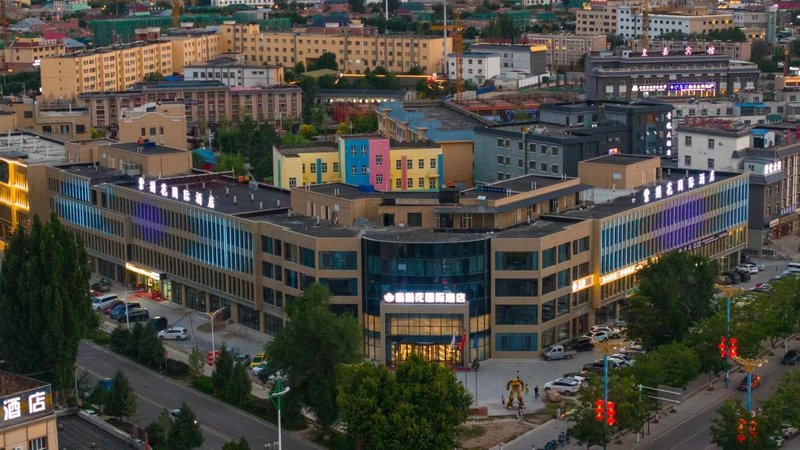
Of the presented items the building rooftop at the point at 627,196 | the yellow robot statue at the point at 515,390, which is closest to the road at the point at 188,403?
the yellow robot statue at the point at 515,390

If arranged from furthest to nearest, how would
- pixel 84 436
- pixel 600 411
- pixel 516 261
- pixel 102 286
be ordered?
1. pixel 102 286
2. pixel 516 261
3. pixel 84 436
4. pixel 600 411

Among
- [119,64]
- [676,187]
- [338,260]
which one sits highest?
[119,64]

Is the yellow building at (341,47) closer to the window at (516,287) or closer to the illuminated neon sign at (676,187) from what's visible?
the illuminated neon sign at (676,187)

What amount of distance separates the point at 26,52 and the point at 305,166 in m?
77.5

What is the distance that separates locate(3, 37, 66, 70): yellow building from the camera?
144 metres

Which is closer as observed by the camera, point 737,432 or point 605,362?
point 605,362

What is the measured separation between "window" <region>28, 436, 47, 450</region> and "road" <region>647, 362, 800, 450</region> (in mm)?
18495

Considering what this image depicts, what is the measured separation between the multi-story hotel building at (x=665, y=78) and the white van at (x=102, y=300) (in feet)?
163

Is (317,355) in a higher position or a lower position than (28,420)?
lower

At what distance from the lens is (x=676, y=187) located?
212ft

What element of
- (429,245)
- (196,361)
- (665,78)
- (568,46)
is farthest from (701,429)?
(568,46)

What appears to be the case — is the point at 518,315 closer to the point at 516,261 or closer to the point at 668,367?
the point at 516,261

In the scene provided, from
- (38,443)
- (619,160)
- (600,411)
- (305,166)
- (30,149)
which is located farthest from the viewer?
(30,149)

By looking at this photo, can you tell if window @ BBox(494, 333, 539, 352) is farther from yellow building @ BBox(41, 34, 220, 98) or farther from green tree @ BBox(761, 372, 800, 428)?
yellow building @ BBox(41, 34, 220, 98)
